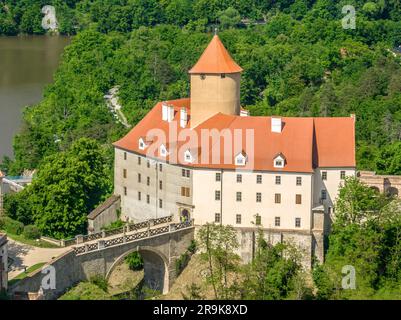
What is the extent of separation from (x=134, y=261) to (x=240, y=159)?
788cm

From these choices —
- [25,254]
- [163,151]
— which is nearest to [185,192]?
[163,151]

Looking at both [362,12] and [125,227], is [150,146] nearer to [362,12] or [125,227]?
[125,227]

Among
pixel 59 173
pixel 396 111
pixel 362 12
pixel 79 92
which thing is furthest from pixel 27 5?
pixel 59 173

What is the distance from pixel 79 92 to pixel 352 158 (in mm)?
42037

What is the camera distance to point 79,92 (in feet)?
322

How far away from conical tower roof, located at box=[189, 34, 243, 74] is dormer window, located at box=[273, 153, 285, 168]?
6030 mm

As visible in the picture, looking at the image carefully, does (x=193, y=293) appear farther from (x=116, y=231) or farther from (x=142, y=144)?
(x=142, y=144)

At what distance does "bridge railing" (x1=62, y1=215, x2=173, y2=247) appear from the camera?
56875 mm

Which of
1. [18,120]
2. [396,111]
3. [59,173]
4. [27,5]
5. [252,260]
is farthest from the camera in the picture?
[27,5]

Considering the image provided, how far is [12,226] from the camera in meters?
59.3

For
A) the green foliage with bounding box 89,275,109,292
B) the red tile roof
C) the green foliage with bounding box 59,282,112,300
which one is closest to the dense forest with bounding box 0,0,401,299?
the red tile roof

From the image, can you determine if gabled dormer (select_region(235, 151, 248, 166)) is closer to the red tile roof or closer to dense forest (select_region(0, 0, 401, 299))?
the red tile roof

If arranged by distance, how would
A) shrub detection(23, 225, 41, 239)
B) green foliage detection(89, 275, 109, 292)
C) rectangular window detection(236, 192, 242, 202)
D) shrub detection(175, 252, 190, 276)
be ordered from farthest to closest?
shrub detection(175, 252, 190, 276)
rectangular window detection(236, 192, 242, 202)
shrub detection(23, 225, 41, 239)
green foliage detection(89, 275, 109, 292)

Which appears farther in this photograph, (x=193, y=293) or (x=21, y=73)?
(x=21, y=73)
